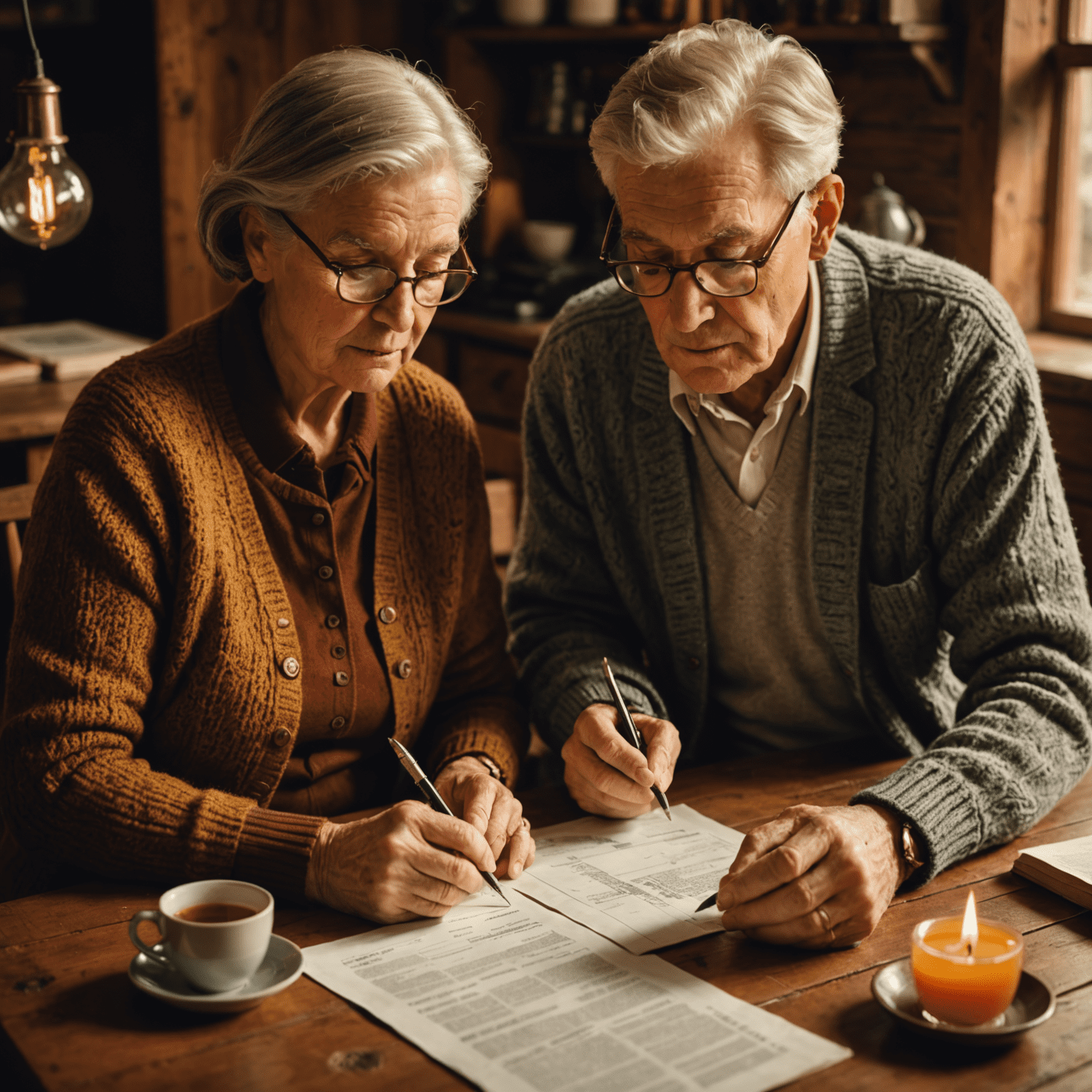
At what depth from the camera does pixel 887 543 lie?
1724 mm

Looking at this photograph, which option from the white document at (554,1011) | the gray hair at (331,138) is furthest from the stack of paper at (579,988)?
the gray hair at (331,138)

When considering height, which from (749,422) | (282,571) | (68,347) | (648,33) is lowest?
(68,347)

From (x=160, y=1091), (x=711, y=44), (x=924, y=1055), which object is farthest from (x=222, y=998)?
(x=711, y=44)

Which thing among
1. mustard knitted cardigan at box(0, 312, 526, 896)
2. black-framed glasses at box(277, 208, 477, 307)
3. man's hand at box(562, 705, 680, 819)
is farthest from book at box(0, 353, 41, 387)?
man's hand at box(562, 705, 680, 819)

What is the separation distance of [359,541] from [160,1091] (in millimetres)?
773

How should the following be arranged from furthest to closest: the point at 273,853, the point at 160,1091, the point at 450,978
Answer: the point at 273,853 < the point at 450,978 < the point at 160,1091

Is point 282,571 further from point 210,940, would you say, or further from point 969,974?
point 969,974

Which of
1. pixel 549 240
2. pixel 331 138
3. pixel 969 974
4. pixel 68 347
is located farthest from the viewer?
pixel 549 240

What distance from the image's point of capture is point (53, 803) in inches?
55.5

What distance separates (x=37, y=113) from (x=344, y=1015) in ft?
6.43

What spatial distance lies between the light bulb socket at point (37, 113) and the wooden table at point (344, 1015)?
1664mm

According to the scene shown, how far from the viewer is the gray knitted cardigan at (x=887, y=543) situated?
1.53m

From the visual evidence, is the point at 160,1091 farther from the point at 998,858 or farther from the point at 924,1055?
the point at 998,858

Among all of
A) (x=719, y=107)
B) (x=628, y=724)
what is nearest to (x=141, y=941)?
(x=628, y=724)
